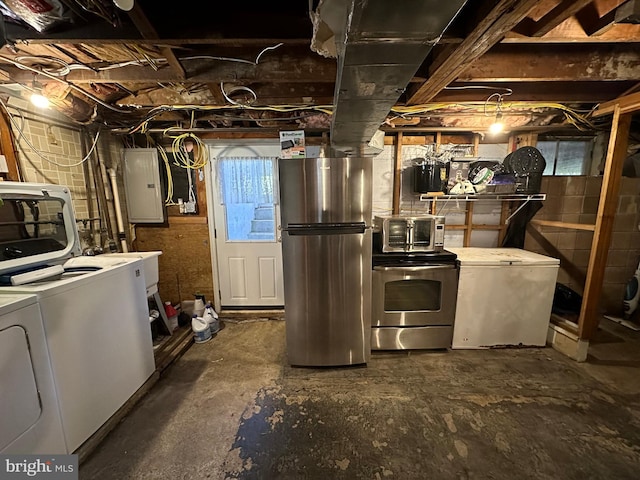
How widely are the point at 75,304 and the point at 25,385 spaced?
410mm

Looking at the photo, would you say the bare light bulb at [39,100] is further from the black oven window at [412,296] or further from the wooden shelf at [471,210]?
the wooden shelf at [471,210]

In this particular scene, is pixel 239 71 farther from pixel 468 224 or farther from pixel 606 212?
pixel 606 212

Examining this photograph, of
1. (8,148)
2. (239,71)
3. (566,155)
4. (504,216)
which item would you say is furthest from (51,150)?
(566,155)

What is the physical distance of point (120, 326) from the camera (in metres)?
1.81

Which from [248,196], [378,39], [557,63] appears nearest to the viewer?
[378,39]

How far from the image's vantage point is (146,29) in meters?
1.19

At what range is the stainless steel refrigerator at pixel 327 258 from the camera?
2.02 meters

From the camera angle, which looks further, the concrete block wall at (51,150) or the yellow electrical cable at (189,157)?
the yellow electrical cable at (189,157)

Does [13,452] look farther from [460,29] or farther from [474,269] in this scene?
[474,269]

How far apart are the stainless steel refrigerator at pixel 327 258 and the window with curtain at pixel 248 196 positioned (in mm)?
1137

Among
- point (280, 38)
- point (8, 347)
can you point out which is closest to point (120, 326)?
point (8, 347)

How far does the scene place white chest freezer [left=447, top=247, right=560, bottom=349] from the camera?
2432 millimetres

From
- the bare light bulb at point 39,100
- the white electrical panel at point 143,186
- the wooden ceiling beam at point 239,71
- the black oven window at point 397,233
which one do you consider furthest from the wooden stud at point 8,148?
the black oven window at point 397,233

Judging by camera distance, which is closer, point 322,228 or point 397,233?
point 322,228
